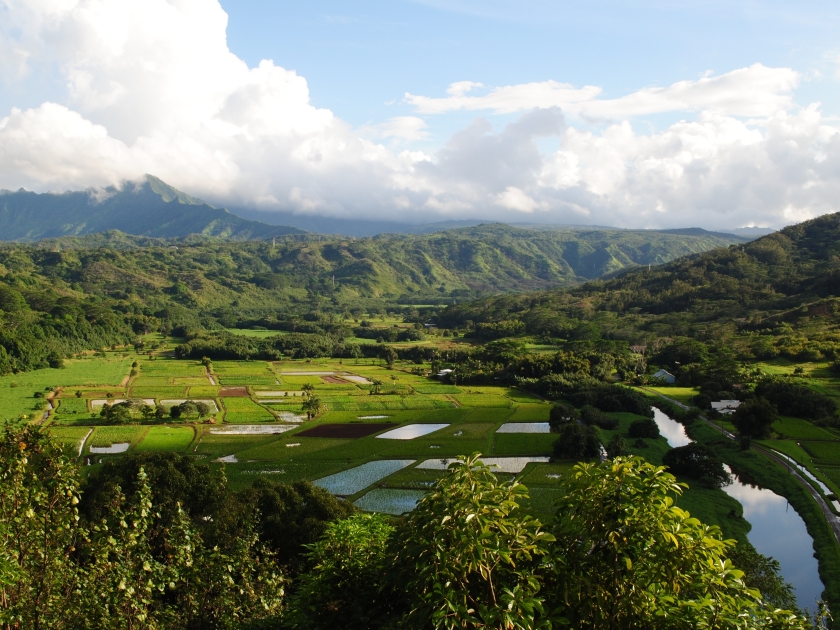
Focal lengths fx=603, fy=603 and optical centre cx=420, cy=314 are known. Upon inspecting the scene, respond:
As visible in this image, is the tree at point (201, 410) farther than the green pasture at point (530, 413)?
Yes

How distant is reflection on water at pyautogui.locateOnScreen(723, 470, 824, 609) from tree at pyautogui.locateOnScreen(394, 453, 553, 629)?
1128 inches

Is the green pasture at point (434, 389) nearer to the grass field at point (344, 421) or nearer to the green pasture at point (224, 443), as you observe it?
the grass field at point (344, 421)

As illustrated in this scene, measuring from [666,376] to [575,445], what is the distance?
4554cm

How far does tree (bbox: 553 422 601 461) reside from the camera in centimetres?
5212

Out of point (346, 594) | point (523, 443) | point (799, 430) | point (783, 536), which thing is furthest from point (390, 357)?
point (346, 594)

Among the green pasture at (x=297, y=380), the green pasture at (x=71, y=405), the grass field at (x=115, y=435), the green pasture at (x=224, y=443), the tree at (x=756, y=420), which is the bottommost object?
the green pasture at (x=297, y=380)

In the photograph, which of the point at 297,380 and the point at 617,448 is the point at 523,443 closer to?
the point at 617,448

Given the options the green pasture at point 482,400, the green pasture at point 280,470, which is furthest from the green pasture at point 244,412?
the green pasture at point 482,400

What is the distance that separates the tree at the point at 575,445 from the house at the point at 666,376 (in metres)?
41.0

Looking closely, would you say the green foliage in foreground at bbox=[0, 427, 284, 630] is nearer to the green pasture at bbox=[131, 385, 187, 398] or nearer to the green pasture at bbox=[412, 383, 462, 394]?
the green pasture at bbox=[131, 385, 187, 398]

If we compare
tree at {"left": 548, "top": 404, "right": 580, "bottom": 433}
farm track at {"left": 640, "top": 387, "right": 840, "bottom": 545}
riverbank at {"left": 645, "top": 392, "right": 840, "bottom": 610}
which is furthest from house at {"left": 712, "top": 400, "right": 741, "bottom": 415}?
tree at {"left": 548, "top": 404, "right": 580, "bottom": 433}

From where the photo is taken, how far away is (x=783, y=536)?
37.8 m

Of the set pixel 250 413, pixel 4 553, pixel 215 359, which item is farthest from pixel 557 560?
pixel 215 359

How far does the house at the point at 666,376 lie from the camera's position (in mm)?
88938
